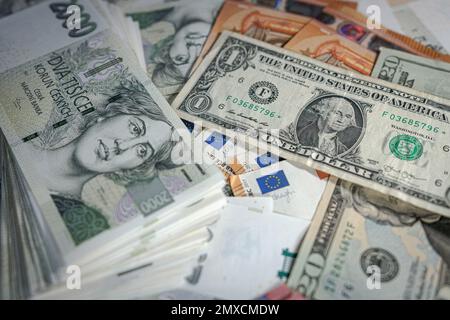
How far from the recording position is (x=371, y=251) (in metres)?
0.69

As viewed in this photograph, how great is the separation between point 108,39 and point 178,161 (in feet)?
1.12

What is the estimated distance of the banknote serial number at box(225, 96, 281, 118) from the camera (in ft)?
2.64

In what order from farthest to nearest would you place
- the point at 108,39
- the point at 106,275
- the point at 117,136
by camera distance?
the point at 108,39
the point at 117,136
the point at 106,275

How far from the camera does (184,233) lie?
686mm

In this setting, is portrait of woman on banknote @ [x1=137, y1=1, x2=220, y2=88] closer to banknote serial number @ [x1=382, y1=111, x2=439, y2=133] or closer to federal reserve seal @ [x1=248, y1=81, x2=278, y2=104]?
federal reserve seal @ [x1=248, y1=81, x2=278, y2=104]

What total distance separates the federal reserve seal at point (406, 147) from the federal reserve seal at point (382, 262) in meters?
0.18

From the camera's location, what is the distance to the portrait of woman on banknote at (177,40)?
2.97 feet

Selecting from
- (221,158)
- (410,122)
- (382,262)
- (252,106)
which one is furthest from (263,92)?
(382,262)

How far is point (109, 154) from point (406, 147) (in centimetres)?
54

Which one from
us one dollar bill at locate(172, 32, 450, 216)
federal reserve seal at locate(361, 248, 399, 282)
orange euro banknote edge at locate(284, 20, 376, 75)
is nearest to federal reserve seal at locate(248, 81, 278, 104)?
us one dollar bill at locate(172, 32, 450, 216)

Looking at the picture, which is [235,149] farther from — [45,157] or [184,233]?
[45,157]

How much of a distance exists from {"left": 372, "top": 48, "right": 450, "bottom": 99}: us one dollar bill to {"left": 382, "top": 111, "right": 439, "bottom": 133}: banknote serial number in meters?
0.11

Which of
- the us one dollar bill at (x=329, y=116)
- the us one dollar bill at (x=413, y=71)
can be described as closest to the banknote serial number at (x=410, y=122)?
the us one dollar bill at (x=329, y=116)
